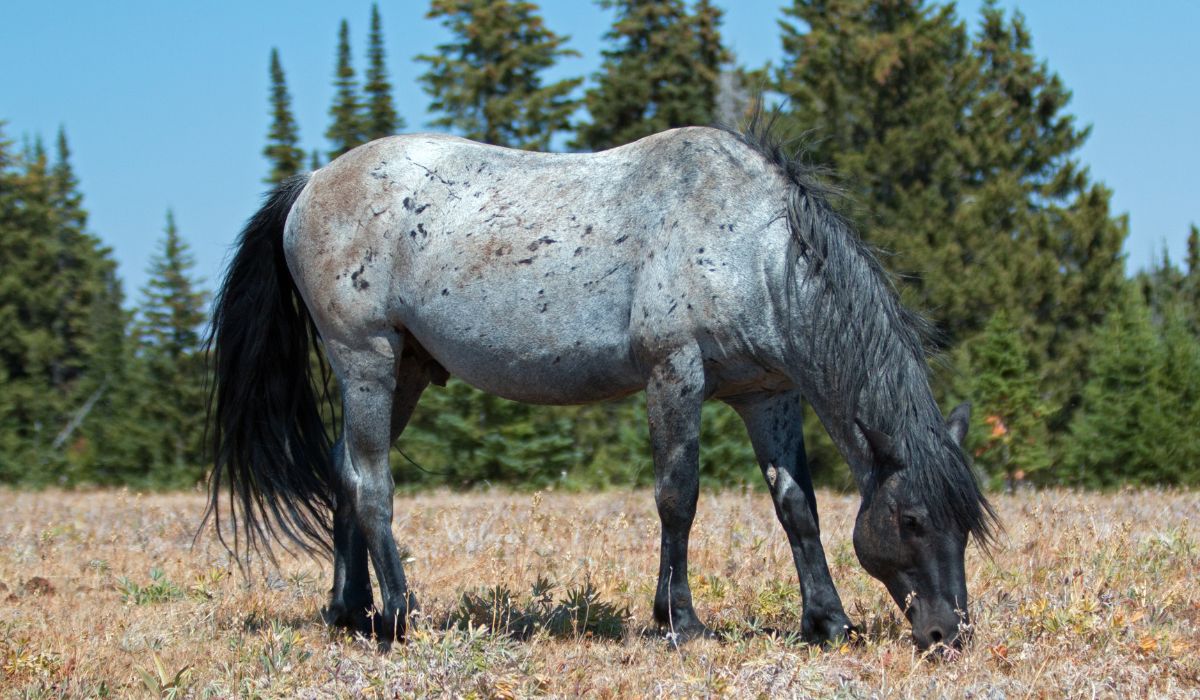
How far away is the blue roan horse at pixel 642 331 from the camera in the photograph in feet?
16.9

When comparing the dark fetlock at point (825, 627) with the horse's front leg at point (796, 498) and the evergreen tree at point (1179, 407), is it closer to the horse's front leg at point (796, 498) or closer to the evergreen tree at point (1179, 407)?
the horse's front leg at point (796, 498)

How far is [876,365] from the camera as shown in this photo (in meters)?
5.15

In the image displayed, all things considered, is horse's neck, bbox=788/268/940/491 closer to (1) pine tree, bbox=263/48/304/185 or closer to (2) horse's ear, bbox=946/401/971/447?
(2) horse's ear, bbox=946/401/971/447

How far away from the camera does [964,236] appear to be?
30.4 m

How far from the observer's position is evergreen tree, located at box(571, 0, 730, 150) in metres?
33.0

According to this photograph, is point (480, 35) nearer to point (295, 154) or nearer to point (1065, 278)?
point (295, 154)

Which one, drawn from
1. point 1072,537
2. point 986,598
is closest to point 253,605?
point 986,598

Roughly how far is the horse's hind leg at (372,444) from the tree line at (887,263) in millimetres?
16030

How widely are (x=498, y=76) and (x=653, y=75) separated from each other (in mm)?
4447

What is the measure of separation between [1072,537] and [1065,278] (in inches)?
991

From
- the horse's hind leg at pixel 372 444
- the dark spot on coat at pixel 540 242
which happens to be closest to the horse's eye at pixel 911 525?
the dark spot on coat at pixel 540 242

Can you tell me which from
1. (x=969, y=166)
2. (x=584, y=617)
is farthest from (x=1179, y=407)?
(x=584, y=617)

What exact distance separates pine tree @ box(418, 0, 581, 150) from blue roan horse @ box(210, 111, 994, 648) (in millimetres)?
27328

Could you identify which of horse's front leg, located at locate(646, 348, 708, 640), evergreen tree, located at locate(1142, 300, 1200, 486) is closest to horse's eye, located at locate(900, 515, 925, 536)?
horse's front leg, located at locate(646, 348, 708, 640)
